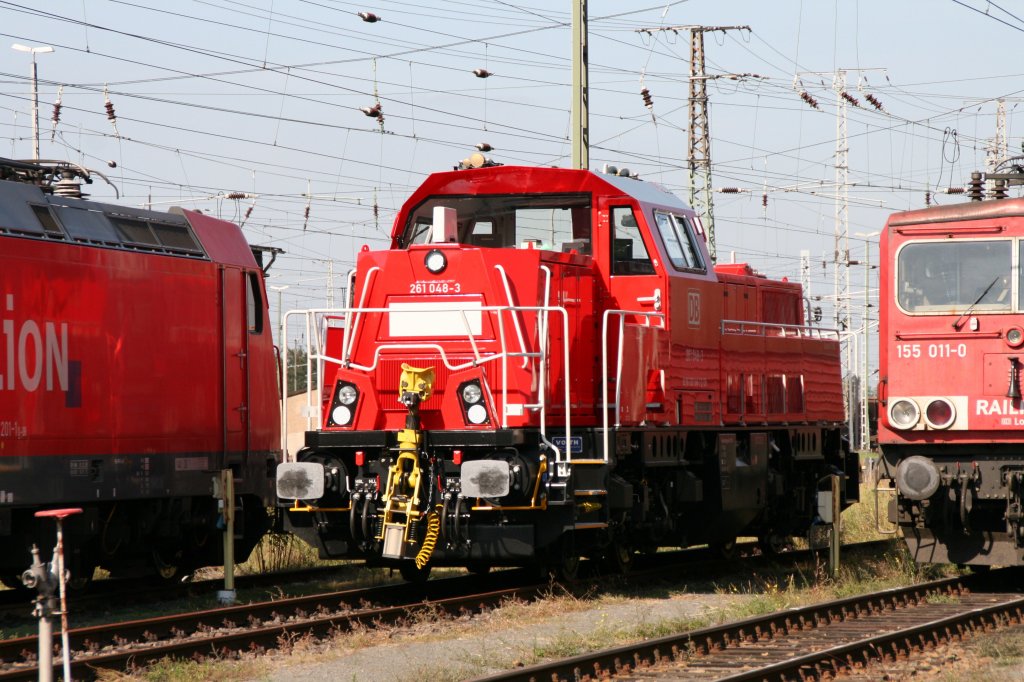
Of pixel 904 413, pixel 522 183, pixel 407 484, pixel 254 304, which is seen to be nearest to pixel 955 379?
pixel 904 413

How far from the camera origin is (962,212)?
13.6 meters

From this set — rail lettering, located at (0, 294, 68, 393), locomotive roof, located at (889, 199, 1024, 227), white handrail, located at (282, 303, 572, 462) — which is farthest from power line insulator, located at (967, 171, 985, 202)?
rail lettering, located at (0, 294, 68, 393)

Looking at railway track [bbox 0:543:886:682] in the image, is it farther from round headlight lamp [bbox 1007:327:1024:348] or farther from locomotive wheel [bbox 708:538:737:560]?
round headlight lamp [bbox 1007:327:1024:348]

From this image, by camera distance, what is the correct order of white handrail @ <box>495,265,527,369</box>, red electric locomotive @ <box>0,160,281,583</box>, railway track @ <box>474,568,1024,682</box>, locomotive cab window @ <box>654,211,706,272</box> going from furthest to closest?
1. locomotive cab window @ <box>654,211,706,272</box>
2. red electric locomotive @ <box>0,160,281,583</box>
3. white handrail @ <box>495,265,527,369</box>
4. railway track @ <box>474,568,1024,682</box>

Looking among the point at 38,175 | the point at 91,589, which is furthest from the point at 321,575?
the point at 38,175

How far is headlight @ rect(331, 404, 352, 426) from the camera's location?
41.8 ft

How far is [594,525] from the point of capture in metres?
12.4

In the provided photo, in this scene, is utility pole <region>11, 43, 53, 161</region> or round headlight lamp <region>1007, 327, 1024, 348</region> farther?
utility pole <region>11, 43, 53, 161</region>

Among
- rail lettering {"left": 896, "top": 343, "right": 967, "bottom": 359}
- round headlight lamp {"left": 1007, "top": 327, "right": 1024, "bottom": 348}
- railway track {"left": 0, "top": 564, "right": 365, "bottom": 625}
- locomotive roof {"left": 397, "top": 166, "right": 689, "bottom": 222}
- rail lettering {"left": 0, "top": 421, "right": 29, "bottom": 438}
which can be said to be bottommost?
railway track {"left": 0, "top": 564, "right": 365, "bottom": 625}

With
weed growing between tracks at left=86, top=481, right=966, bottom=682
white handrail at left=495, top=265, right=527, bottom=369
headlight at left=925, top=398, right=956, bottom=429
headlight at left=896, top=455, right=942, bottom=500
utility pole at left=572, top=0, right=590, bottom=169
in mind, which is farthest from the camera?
utility pole at left=572, top=0, right=590, bottom=169

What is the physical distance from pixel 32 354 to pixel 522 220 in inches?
187

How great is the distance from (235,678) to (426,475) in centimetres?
302

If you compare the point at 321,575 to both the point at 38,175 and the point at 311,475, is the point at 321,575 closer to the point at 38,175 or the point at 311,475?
the point at 311,475

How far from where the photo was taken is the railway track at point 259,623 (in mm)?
10320
